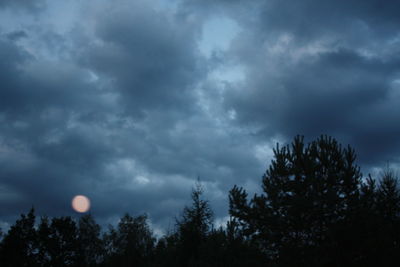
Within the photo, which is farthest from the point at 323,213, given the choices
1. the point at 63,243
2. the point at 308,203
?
the point at 63,243

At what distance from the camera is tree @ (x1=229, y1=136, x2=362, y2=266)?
2245cm

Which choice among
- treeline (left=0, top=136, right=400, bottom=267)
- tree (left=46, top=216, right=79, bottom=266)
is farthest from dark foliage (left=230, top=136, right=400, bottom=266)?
tree (left=46, top=216, right=79, bottom=266)

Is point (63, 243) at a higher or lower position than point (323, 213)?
higher

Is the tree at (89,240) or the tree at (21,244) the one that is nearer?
the tree at (21,244)

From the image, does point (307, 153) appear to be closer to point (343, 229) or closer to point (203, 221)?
point (343, 229)

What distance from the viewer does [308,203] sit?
2461 cm

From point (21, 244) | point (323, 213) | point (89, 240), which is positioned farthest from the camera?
point (89, 240)

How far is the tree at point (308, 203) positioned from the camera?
22.5m

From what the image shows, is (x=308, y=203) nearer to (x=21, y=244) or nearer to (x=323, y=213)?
(x=323, y=213)

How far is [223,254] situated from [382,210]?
13.5 metres

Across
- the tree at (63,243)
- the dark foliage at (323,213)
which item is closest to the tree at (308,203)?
the dark foliage at (323,213)

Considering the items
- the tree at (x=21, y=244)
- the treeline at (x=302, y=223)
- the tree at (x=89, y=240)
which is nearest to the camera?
the treeline at (x=302, y=223)

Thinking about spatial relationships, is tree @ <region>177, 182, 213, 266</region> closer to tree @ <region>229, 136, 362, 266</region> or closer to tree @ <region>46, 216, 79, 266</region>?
tree @ <region>229, 136, 362, 266</region>

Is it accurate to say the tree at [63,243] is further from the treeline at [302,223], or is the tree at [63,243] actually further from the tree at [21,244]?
the treeline at [302,223]
